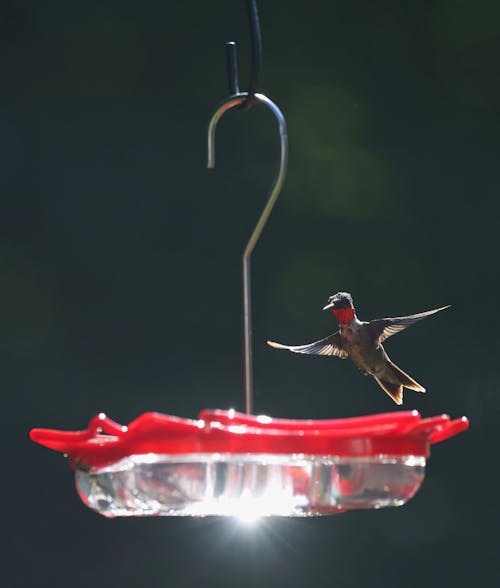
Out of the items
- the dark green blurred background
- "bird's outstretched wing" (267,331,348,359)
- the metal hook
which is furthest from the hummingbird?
the dark green blurred background

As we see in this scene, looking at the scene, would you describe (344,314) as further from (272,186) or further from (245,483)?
(245,483)

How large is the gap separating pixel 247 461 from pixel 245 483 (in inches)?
0.9

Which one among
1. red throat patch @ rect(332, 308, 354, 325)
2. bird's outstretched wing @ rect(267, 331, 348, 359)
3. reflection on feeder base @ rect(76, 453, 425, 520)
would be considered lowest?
reflection on feeder base @ rect(76, 453, 425, 520)

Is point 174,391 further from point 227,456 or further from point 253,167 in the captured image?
point 227,456

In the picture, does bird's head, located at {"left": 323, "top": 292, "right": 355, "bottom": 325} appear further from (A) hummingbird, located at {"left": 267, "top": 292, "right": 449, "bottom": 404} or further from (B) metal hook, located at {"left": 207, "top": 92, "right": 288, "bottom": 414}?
(B) metal hook, located at {"left": 207, "top": 92, "right": 288, "bottom": 414}

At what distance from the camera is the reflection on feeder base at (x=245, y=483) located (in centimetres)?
87

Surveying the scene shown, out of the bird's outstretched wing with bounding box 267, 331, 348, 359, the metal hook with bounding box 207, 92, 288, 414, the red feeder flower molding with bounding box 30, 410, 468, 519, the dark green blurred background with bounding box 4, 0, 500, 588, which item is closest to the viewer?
the red feeder flower molding with bounding box 30, 410, 468, 519

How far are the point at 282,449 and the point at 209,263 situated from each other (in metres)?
2.42

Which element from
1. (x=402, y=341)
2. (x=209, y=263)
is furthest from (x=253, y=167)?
(x=402, y=341)

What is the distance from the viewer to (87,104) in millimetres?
3244

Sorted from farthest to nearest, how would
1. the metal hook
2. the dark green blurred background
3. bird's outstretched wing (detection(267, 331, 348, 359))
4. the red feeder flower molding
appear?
the dark green blurred background → bird's outstretched wing (detection(267, 331, 348, 359)) → the metal hook → the red feeder flower molding

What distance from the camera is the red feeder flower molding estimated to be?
85cm

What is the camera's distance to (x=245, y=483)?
34.5 inches

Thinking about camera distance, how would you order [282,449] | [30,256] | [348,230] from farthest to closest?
[348,230] → [30,256] → [282,449]
